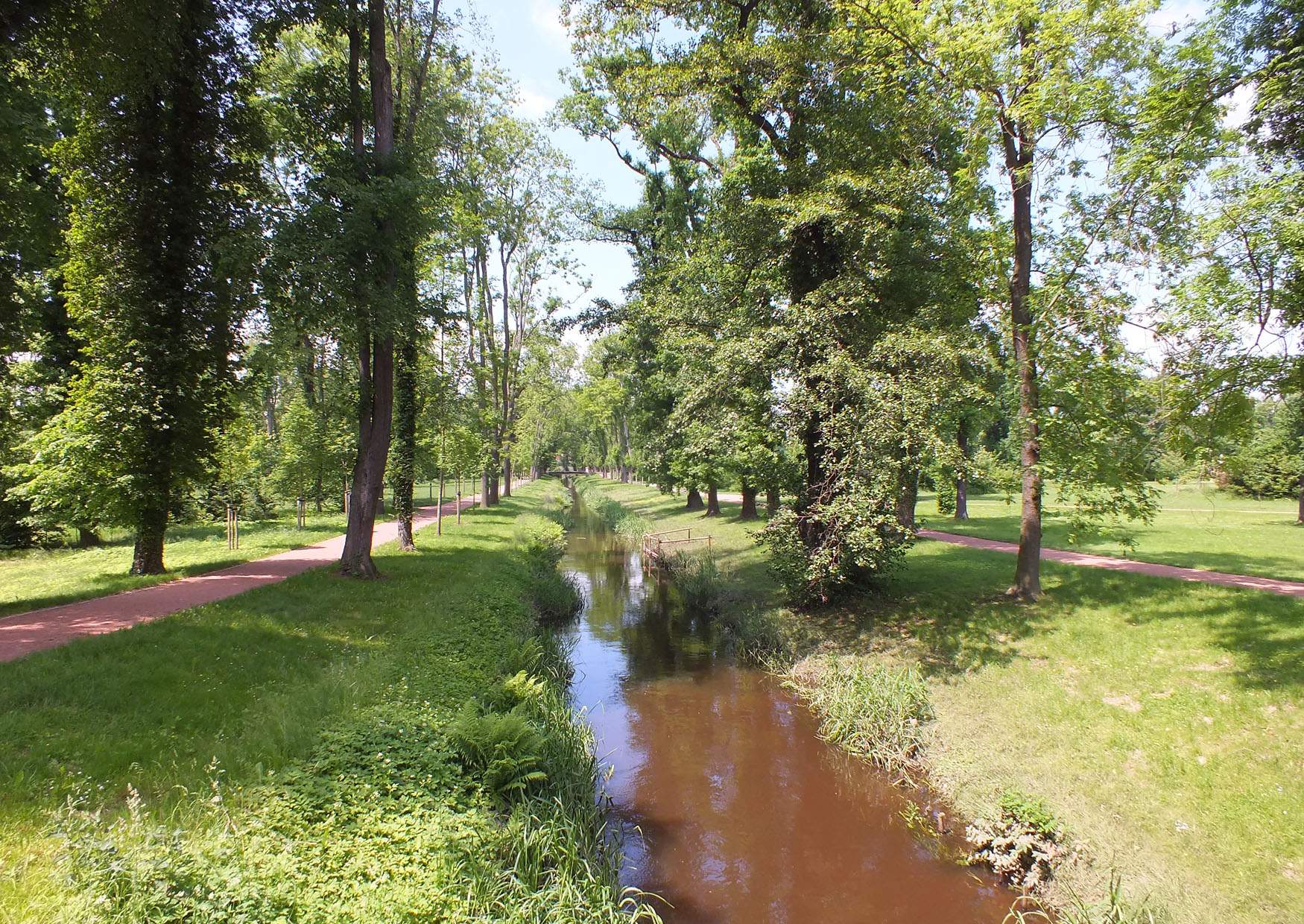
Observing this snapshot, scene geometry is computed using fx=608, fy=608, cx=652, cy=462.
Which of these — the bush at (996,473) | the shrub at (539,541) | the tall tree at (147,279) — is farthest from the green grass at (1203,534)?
the tall tree at (147,279)

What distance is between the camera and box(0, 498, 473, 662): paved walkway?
7680mm

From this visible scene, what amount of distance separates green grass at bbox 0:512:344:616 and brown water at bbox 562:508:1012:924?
8486 mm

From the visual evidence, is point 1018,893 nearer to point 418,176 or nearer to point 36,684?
point 36,684

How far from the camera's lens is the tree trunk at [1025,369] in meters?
11.1

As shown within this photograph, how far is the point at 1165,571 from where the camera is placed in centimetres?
1203

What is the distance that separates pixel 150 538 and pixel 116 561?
3.40 meters

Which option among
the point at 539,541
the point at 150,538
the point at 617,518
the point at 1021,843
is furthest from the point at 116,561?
the point at 617,518

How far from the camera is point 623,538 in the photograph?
32125 millimetres

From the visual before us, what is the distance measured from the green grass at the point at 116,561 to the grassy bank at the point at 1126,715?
41.1ft

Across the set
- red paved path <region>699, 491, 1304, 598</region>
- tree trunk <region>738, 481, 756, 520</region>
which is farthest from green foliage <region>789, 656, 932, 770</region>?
tree trunk <region>738, 481, 756, 520</region>

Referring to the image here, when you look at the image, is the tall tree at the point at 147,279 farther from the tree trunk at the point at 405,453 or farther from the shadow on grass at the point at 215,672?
the tree trunk at the point at 405,453

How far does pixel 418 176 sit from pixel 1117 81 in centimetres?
1300

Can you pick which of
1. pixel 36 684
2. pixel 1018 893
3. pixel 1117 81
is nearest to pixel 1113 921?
pixel 1018 893

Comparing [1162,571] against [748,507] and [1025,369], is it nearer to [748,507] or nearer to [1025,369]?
[1025,369]
